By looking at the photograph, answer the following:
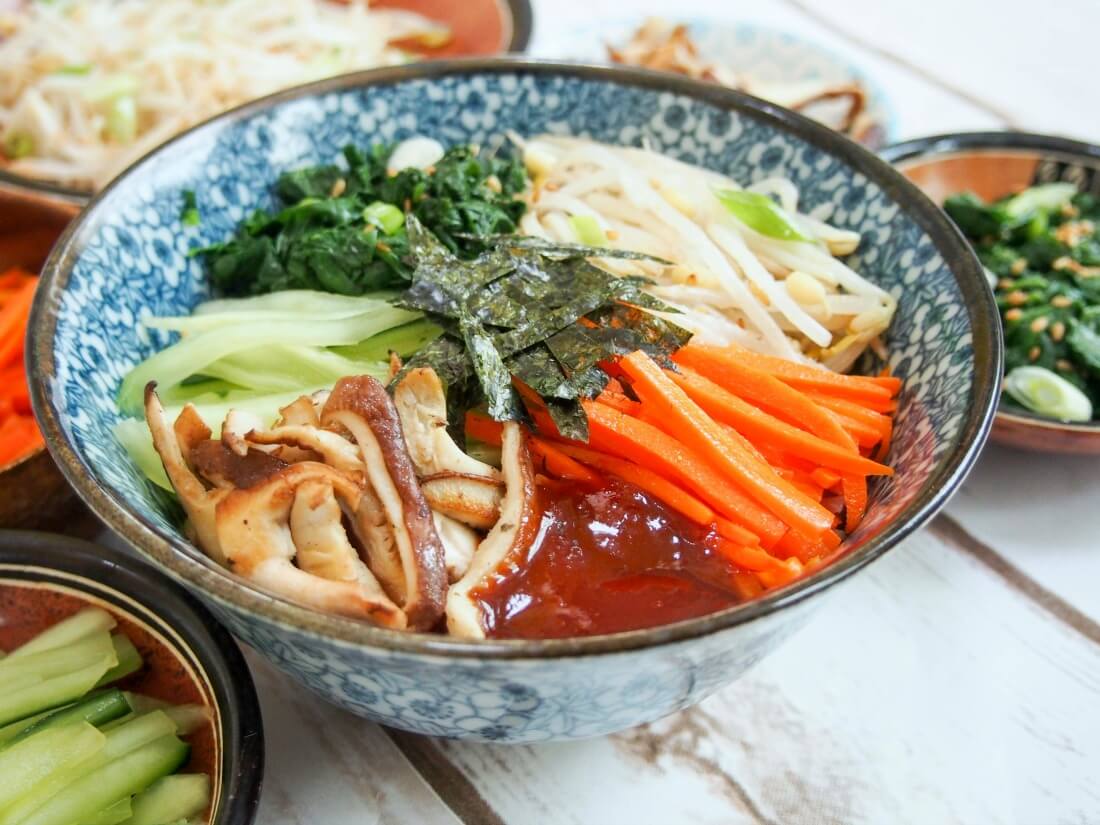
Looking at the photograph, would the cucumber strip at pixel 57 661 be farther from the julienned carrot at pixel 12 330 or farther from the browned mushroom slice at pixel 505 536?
the julienned carrot at pixel 12 330

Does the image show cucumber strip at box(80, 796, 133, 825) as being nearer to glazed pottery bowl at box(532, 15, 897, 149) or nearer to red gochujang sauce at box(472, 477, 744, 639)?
red gochujang sauce at box(472, 477, 744, 639)

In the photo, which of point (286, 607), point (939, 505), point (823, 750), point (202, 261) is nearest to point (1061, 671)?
point (823, 750)

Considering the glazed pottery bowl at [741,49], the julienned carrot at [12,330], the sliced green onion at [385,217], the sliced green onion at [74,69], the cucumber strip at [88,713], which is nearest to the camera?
the cucumber strip at [88,713]

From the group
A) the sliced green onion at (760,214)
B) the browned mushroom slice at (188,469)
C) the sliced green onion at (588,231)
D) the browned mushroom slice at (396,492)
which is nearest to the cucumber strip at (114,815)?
the browned mushroom slice at (188,469)

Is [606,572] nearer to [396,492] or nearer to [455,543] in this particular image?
[455,543]

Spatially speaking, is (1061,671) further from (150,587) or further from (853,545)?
(150,587)

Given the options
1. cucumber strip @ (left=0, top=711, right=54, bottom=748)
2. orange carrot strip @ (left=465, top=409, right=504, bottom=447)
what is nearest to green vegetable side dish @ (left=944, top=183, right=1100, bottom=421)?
orange carrot strip @ (left=465, top=409, right=504, bottom=447)

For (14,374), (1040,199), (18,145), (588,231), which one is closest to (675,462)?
(588,231)
